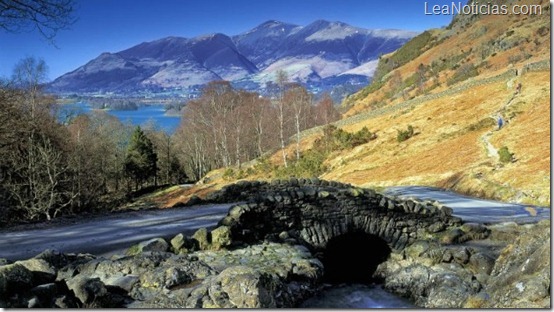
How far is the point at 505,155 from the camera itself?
47.8 ft

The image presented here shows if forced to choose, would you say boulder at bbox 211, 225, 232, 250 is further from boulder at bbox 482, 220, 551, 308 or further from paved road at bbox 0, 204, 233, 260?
boulder at bbox 482, 220, 551, 308

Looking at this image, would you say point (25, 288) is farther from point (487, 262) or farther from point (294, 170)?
point (294, 170)

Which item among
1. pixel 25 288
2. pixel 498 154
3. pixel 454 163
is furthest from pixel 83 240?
pixel 454 163

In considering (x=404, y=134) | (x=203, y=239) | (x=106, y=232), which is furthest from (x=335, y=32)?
(x=404, y=134)

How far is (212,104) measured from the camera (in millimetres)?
26891

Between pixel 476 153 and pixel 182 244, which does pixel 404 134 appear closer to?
pixel 476 153

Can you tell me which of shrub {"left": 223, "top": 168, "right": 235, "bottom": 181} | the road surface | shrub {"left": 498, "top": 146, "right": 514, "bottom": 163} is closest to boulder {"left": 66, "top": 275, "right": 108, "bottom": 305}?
the road surface

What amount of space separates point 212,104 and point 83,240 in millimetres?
19206

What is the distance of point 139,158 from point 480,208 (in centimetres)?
3188

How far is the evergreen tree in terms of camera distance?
132 ft

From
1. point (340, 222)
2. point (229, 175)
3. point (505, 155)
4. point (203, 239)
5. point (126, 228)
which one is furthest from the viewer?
point (229, 175)

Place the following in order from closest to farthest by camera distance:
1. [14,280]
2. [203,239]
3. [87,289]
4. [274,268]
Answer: [14,280] < [87,289] < [274,268] < [203,239]

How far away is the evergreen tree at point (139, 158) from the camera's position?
132 feet

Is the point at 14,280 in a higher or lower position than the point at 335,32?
lower
